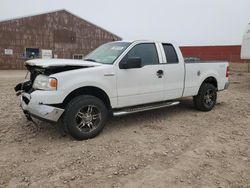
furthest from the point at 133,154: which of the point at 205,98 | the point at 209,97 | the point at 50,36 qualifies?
the point at 50,36

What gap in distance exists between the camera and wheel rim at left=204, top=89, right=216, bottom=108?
7.02 m

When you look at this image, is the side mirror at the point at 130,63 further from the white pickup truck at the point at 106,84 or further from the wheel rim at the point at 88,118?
the wheel rim at the point at 88,118

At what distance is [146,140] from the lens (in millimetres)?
4812

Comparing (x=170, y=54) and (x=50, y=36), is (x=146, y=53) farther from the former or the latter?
(x=50, y=36)

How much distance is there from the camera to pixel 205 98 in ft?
22.9

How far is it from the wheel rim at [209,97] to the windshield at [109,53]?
2766 mm

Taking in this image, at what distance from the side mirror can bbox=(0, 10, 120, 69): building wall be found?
22.7m

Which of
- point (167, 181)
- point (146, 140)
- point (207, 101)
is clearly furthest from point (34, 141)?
point (207, 101)

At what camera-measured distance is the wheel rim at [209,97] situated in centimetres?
702

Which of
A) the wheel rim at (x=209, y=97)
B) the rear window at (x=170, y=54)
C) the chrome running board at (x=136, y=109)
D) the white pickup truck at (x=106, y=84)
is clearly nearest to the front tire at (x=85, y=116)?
the white pickup truck at (x=106, y=84)

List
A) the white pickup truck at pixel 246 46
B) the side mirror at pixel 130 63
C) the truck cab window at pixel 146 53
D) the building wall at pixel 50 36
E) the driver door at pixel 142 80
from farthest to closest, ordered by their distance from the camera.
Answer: the building wall at pixel 50 36 < the white pickup truck at pixel 246 46 < the truck cab window at pixel 146 53 < the driver door at pixel 142 80 < the side mirror at pixel 130 63

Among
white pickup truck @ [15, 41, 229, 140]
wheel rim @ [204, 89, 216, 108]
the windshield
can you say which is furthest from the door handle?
wheel rim @ [204, 89, 216, 108]

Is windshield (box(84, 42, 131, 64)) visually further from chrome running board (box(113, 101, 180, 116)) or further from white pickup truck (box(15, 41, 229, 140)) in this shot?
chrome running board (box(113, 101, 180, 116))

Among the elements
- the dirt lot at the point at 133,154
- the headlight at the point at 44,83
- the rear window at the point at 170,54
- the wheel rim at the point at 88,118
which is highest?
the rear window at the point at 170,54
